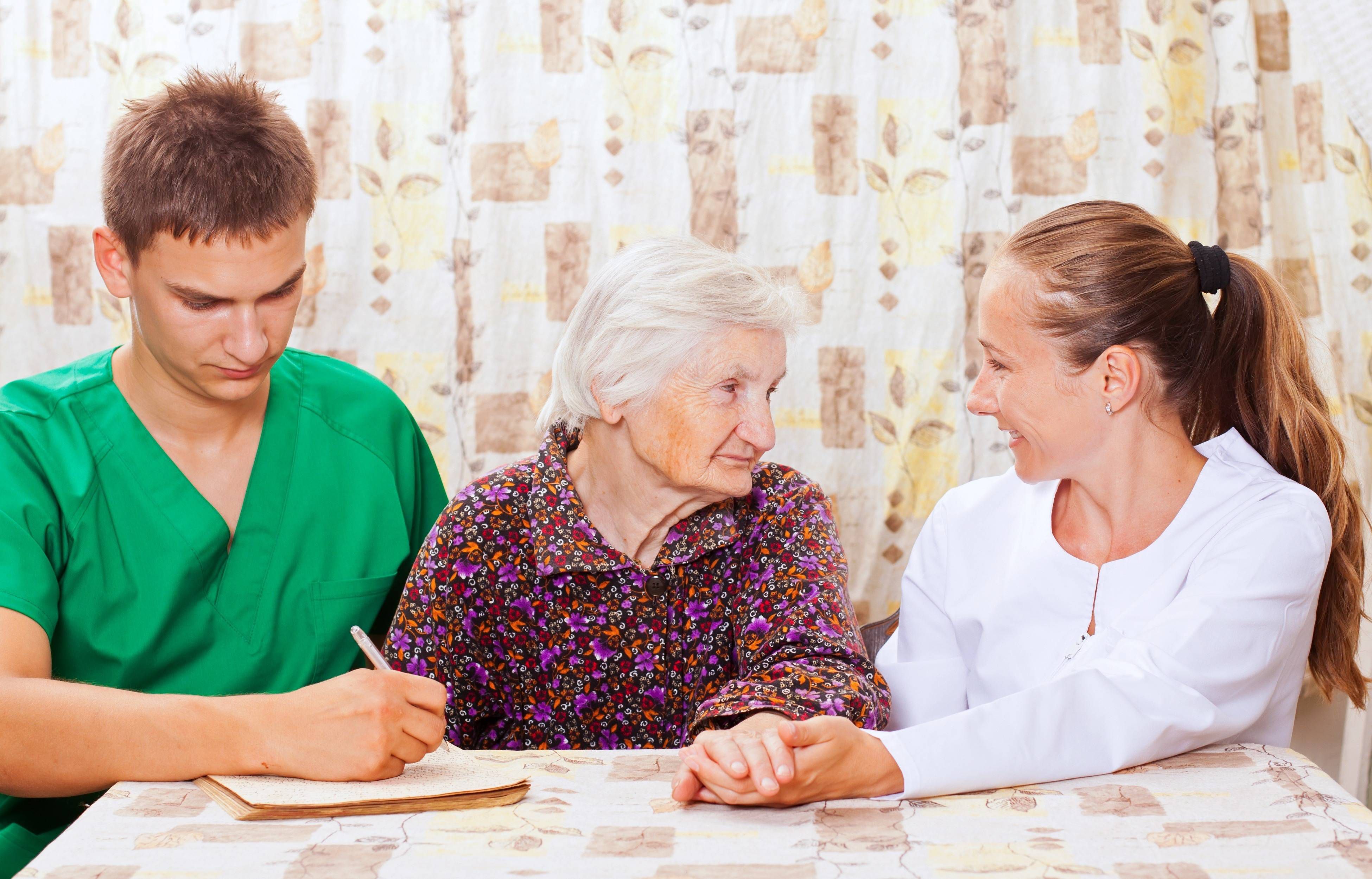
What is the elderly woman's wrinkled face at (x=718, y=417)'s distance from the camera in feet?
4.73

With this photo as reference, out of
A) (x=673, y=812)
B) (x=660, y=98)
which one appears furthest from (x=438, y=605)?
(x=660, y=98)

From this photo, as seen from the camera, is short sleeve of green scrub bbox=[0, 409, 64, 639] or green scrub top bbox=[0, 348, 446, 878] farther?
green scrub top bbox=[0, 348, 446, 878]

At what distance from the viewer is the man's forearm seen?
1.10 m

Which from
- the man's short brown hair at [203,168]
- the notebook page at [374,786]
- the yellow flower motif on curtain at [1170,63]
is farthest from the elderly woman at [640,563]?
the yellow flower motif on curtain at [1170,63]

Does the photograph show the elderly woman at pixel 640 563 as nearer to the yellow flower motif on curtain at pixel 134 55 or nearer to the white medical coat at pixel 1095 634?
the white medical coat at pixel 1095 634

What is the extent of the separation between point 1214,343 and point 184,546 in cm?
134

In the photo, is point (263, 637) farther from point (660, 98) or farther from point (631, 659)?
point (660, 98)

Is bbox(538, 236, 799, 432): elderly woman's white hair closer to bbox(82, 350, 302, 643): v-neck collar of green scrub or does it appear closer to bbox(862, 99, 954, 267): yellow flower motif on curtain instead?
bbox(82, 350, 302, 643): v-neck collar of green scrub

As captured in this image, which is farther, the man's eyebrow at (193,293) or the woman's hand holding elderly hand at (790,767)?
the man's eyebrow at (193,293)

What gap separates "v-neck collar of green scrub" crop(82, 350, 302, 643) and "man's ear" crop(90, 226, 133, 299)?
0.47 ft

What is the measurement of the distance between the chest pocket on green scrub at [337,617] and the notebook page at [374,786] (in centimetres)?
47

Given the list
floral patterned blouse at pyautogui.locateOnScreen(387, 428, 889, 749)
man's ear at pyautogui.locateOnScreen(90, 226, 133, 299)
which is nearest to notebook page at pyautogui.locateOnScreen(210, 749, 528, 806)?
floral patterned blouse at pyautogui.locateOnScreen(387, 428, 889, 749)

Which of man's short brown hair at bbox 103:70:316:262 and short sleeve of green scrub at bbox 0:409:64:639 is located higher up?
man's short brown hair at bbox 103:70:316:262

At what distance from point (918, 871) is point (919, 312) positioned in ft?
5.61
